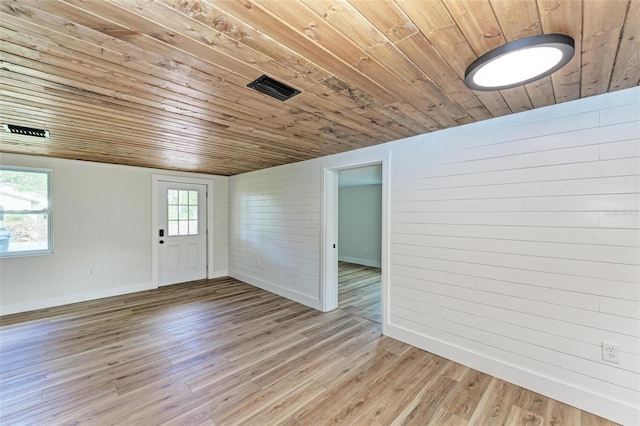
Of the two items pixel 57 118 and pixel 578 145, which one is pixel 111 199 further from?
pixel 578 145

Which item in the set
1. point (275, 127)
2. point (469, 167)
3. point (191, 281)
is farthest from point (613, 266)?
point (191, 281)

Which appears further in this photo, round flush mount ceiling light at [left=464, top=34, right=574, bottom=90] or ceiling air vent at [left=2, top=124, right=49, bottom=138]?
ceiling air vent at [left=2, top=124, right=49, bottom=138]

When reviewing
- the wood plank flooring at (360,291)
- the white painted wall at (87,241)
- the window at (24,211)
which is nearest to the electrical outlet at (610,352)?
the wood plank flooring at (360,291)

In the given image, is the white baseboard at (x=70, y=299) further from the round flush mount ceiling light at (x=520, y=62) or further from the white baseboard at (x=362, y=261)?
the round flush mount ceiling light at (x=520, y=62)

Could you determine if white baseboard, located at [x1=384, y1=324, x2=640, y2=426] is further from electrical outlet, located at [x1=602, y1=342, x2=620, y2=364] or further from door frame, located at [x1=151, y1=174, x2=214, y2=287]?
door frame, located at [x1=151, y1=174, x2=214, y2=287]

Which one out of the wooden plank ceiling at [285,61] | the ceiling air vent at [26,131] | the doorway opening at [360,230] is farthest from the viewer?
the doorway opening at [360,230]

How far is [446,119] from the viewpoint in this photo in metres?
2.39

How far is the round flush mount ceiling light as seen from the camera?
125cm

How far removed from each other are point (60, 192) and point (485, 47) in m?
5.58

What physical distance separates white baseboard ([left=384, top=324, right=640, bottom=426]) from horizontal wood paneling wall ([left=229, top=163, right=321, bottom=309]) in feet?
5.63

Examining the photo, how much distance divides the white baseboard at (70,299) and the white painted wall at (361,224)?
5.02 m

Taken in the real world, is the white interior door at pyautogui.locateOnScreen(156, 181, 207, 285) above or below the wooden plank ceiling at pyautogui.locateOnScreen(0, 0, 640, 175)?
below

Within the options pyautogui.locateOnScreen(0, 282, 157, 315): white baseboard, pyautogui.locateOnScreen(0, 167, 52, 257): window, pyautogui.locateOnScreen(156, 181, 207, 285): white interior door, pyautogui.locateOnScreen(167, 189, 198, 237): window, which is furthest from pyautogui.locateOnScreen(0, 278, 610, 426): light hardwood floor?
pyautogui.locateOnScreen(167, 189, 198, 237): window

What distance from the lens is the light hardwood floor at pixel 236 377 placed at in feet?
6.27
